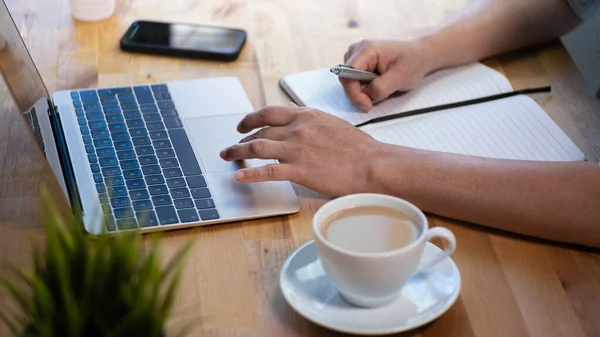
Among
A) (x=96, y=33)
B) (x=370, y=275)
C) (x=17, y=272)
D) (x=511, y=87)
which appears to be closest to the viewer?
(x=17, y=272)

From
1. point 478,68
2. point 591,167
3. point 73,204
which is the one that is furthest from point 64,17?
point 591,167

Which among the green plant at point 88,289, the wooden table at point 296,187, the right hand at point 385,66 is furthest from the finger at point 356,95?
the green plant at point 88,289

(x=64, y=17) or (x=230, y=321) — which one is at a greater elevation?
(x=230, y=321)

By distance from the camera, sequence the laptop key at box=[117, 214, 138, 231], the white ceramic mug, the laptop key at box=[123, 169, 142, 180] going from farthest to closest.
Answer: the laptop key at box=[123, 169, 142, 180] → the laptop key at box=[117, 214, 138, 231] → the white ceramic mug

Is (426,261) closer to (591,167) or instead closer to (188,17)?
(591,167)

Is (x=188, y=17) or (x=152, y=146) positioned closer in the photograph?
(x=152, y=146)

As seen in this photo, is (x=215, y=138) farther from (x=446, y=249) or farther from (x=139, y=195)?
(x=446, y=249)

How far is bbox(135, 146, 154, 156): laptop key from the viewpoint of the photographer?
1040mm

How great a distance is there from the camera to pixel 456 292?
2.64ft

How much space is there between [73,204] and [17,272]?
1.16 feet

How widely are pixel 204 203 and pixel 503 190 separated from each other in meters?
0.34

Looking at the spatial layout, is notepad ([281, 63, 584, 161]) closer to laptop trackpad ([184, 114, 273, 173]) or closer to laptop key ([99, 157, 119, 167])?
laptop trackpad ([184, 114, 273, 173])

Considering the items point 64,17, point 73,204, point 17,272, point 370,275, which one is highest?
point 17,272

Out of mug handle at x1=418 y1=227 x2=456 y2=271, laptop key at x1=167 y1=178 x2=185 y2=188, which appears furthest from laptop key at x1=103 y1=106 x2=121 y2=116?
mug handle at x1=418 y1=227 x2=456 y2=271
